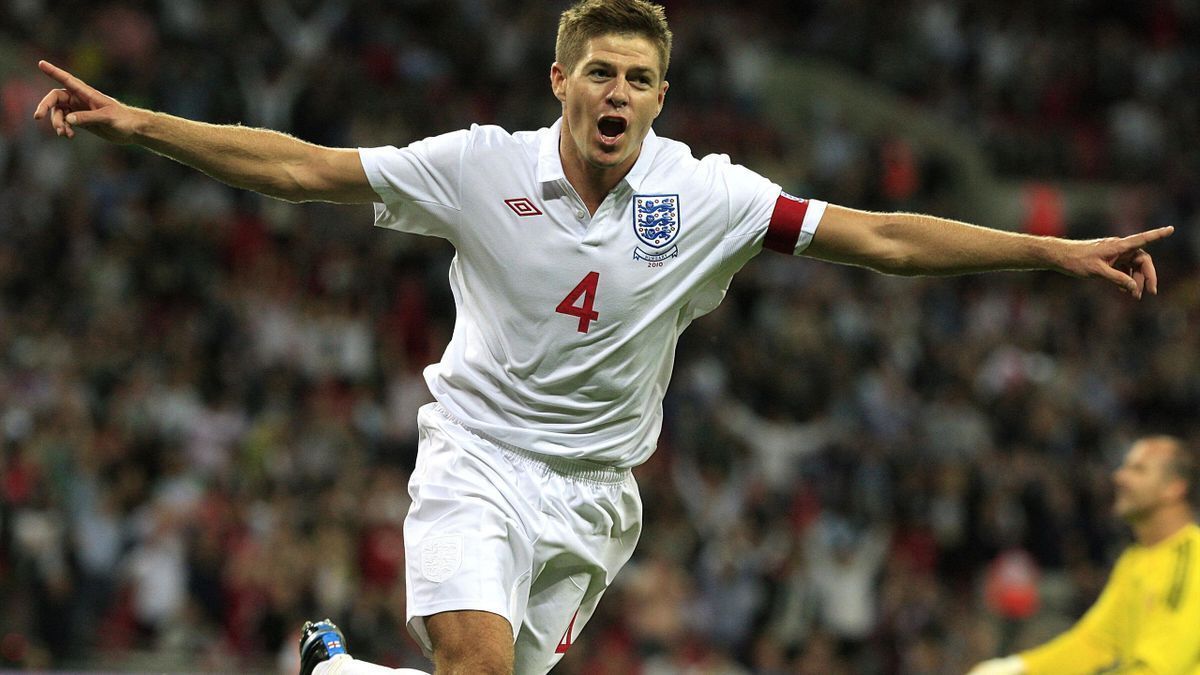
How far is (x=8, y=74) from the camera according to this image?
575 inches

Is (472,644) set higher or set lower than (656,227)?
lower

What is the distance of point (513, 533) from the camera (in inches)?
192

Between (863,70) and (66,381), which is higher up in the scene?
(863,70)

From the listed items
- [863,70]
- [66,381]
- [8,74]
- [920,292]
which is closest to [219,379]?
[66,381]

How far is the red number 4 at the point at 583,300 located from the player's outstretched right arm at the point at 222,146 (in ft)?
2.16

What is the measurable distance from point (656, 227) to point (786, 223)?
0.39 m

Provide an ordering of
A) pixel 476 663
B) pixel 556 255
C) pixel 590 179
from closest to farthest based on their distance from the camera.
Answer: pixel 476 663, pixel 556 255, pixel 590 179

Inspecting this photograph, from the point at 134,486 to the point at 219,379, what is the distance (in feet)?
4.23

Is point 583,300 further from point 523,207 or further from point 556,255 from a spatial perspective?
point 523,207

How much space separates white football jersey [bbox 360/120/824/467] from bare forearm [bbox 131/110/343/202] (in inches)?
7.9

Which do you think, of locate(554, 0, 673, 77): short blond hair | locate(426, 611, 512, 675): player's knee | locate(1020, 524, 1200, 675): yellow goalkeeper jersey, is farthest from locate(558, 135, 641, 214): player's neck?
locate(1020, 524, 1200, 675): yellow goalkeeper jersey

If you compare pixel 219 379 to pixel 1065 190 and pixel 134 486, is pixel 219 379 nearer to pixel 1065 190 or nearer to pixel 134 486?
pixel 134 486

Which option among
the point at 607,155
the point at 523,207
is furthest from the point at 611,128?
the point at 523,207

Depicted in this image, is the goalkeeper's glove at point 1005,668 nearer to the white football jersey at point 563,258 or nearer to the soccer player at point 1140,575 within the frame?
the soccer player at point 1140,575
